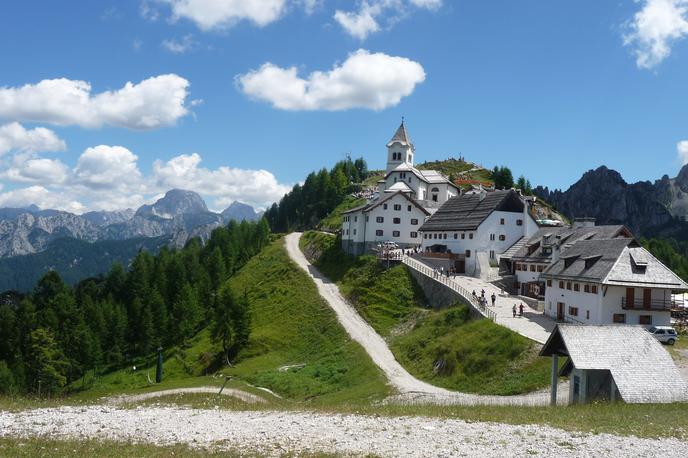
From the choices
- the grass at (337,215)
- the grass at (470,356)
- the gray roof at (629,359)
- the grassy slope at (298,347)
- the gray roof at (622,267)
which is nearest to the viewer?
the gray roof at (629,359)

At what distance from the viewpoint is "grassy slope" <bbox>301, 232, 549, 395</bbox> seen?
37.1 meters

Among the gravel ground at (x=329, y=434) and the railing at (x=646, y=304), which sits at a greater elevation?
the railing at (x=646, y=304)

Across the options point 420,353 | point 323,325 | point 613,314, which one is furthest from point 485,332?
point 323,325

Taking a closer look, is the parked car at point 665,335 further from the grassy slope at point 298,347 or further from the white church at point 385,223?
the white church at point 385,223

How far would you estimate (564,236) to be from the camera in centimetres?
6200

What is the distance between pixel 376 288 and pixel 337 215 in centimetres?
6427

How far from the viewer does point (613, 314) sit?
4341 centimetres

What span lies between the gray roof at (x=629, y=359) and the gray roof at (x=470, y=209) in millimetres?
47196

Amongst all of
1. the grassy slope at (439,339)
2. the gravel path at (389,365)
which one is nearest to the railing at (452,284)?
the grassy slope at (439,339)

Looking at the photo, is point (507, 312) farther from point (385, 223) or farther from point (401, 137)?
point (401, 137)

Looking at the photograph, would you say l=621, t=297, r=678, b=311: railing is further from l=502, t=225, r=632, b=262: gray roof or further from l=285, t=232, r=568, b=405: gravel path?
l=285, t=232, r=568, b=405: gravel path

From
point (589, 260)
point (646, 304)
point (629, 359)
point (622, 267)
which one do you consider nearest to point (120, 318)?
point (589, 260)

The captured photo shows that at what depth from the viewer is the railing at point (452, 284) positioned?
49.7 meters

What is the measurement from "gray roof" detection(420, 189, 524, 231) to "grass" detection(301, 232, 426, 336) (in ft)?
35.3
